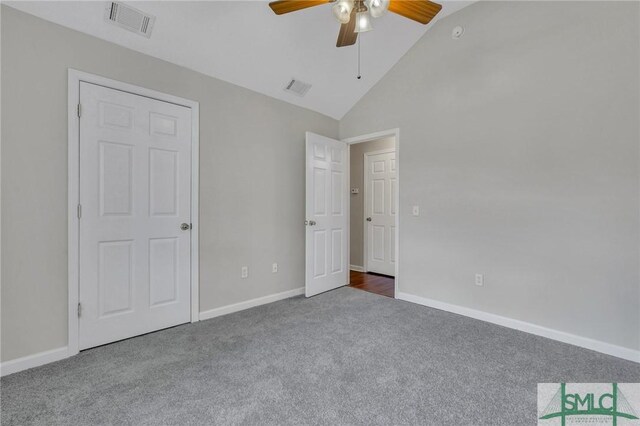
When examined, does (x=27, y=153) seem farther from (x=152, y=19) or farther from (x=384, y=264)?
(x=384, y=264)

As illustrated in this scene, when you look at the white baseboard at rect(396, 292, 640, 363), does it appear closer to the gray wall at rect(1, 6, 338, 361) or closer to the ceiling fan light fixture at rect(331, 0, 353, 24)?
the gray wall at rect(1, 6, 338, 361)

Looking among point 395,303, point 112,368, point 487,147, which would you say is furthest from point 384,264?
point 112,368

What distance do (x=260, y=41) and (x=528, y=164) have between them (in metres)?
Result: 2.73

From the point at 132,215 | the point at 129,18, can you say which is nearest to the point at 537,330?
the point at 132,215

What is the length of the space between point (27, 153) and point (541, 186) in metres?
3.99

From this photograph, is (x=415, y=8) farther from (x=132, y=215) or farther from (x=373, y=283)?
(x=373, y=283)

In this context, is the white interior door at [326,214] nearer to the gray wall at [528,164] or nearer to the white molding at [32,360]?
the gray wall at [528,164]

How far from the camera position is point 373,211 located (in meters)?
5.04

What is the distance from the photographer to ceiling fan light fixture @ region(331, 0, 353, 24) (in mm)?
1915

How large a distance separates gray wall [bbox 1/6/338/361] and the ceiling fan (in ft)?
4.28

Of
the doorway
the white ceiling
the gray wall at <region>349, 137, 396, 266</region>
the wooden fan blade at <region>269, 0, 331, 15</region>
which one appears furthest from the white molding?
the gray wall at <region>349, 137, 396, 266</region>

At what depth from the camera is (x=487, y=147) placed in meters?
2.87

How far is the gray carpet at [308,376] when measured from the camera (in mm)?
1559

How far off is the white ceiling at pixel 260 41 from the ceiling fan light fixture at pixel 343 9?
2.93 feet
